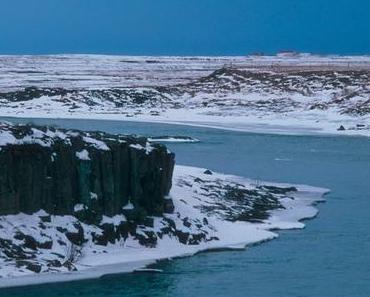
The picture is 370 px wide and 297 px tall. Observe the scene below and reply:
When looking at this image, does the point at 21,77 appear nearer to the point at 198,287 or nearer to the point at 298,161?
the point at 298,161

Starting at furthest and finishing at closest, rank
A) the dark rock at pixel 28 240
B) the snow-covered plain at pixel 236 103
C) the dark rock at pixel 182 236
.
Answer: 1. the snow-covered plain at pixel 236 103
2. the dark rock at pixel 182 236
3. the dark rock at pixel 28 240

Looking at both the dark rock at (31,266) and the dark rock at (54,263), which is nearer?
the dark rock at (31,266)

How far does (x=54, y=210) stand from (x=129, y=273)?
2.21 meters

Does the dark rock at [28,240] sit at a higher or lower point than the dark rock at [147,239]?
higher

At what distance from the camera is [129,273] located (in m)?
18.2

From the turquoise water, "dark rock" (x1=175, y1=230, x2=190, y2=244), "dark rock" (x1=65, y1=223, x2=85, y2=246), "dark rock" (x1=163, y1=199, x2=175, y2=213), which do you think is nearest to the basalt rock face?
"dark rock" (x1=163, y1=199, x2=175, y2=213)

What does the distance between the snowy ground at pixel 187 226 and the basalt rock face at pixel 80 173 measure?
0.28 metres

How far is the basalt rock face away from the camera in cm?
1925

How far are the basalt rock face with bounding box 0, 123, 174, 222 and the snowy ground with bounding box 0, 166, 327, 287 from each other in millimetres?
282

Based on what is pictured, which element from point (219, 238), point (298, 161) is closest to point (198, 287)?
point (219, 238)

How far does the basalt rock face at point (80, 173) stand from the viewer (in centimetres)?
1925

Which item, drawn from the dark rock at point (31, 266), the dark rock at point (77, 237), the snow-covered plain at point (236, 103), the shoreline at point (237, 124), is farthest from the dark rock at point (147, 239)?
the snow-covered plain at point (236, 103)

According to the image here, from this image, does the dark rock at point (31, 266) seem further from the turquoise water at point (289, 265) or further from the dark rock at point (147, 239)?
the dark rock at point (147, 239)

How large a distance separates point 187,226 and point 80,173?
8.16ft
